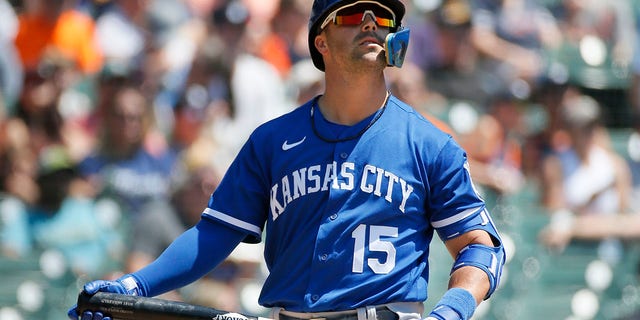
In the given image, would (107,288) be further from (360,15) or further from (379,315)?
(360,15)

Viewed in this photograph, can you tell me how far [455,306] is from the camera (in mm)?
3533

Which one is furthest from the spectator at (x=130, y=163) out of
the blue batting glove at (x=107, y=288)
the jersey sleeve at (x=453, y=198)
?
the jersey sleeve at (x=453, y=198)

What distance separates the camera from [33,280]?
7.64 metres

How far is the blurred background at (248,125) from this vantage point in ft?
25.0

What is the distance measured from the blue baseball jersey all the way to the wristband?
24cm

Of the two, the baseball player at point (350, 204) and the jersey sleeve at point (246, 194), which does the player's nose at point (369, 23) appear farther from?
the jersey sleeve at point (246, 194)

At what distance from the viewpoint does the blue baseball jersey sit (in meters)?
3.78

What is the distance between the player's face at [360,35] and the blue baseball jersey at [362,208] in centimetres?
21

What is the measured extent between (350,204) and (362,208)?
1.8 inches

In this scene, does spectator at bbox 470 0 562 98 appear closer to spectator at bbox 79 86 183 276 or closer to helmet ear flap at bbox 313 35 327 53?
spectator at bbox 79 86 183 276

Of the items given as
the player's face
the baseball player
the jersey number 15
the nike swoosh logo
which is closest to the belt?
the baseball player

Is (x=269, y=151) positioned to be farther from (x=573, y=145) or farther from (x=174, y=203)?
(x=573, y=145)

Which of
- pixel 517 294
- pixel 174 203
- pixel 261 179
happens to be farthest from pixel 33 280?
pixel 261 179

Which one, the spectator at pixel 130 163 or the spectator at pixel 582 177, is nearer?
the spectator at pixel 130 163
